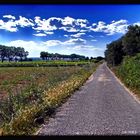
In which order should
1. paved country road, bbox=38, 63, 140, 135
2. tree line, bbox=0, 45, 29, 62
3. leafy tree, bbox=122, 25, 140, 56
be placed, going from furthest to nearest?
leafy tree, bbox=122, 25, 140, 56, tree line, bbox=0, 45, 29, 62, paved country road, bbox=38, 63, 140, 135

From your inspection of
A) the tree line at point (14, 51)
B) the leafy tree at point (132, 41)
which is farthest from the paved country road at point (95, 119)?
the leafy tree at point (132, 41)

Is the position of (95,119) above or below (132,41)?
below

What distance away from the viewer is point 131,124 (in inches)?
497

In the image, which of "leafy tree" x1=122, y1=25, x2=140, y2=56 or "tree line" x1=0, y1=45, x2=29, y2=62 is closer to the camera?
"tree line" x1=0, y1=45, x2=29, y2=62

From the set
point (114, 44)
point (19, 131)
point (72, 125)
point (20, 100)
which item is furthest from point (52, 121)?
point (114, 44)

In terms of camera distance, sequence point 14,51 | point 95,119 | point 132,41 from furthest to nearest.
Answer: point 132,41 → point 14,51 → point 95,119

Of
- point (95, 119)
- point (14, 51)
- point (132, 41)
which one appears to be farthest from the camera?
point (132, 41)

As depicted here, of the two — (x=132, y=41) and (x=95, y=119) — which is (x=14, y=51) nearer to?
(x=95, y=119)

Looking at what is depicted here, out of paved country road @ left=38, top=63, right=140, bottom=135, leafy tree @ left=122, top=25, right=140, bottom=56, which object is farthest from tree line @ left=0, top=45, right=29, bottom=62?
leafy tree @ left=122, top=25, right=140, bottom=56

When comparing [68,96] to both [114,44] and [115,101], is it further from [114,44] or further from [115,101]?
[114,44]

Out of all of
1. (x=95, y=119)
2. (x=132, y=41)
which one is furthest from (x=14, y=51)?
(x=132, y=41)

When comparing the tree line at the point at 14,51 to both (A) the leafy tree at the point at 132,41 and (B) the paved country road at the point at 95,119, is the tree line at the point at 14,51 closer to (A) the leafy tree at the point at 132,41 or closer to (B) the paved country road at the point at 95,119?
(B) the paved country road at the point at 95,119

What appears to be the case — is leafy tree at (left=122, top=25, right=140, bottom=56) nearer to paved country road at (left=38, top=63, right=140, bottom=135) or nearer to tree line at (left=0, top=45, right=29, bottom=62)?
tree line at (left=0, top=45, right=29, bottom=62)

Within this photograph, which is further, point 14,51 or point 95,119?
point 14,51
